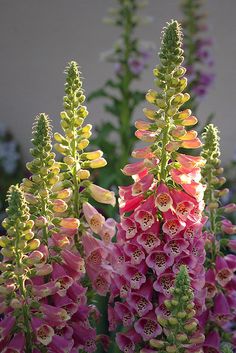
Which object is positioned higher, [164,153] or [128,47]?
[164,153]

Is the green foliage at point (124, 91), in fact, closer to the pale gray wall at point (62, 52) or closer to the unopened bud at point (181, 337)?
the pale gray wall at point (62, 52)

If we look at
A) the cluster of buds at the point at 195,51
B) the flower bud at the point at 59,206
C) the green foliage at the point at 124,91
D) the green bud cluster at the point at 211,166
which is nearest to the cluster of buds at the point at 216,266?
the green bud cluster at the point at 211,166

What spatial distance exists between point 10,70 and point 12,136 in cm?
45

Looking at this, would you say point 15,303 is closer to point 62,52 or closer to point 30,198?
point 30,198

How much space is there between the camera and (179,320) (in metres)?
1.16

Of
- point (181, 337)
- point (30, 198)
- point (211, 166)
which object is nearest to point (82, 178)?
point (30, 198)

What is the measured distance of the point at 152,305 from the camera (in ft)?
4.26

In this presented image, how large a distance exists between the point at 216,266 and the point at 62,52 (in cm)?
433

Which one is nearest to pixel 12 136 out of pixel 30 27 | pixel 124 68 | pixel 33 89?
pixel 33 89

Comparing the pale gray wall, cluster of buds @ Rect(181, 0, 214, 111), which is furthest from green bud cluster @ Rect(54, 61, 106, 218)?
the pale gray wall

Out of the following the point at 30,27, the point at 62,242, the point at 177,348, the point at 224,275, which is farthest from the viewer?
the point at 30,27

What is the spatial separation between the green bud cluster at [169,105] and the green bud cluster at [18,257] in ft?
0.84

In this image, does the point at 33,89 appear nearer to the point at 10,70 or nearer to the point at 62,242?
the point at 10,70

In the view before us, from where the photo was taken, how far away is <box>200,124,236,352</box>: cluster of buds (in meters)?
1.39
